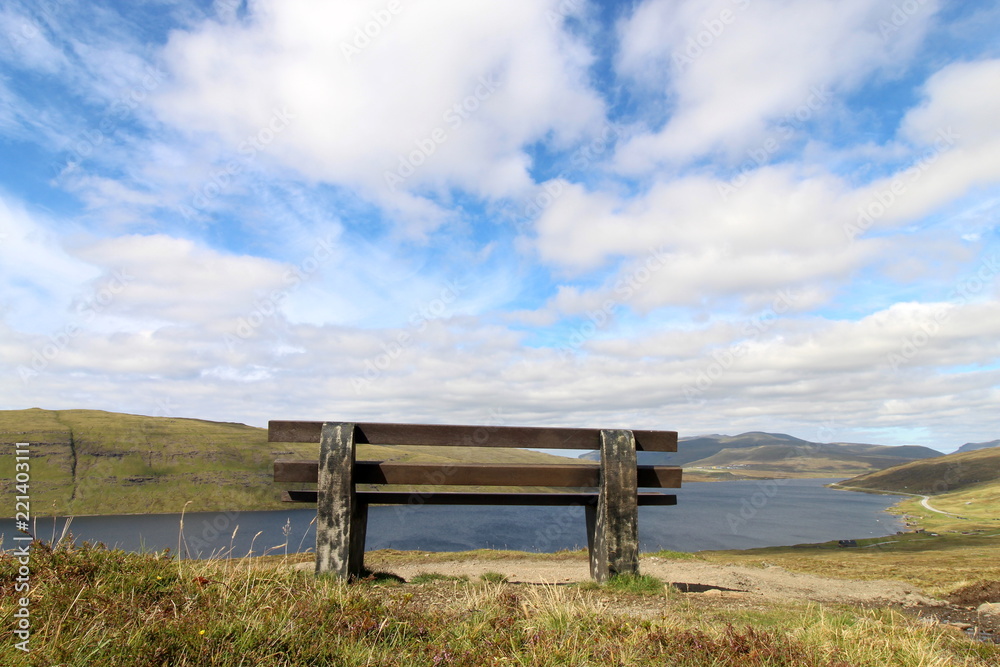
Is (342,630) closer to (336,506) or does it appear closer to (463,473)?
(336,506)

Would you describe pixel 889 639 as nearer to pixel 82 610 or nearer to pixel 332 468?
pixel 332 468

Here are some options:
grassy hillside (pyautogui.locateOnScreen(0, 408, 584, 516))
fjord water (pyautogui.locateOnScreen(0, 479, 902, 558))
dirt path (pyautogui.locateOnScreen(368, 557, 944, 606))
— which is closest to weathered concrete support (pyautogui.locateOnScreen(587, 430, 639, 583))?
dirt path (pyautogui.locateOnScreen(368, 557, 944, 606))

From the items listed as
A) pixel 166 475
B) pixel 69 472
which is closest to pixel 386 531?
pixel 166 475

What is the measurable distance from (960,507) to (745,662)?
6125 inches

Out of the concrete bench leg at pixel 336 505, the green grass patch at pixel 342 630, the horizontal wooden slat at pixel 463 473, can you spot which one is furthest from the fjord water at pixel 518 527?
the green grass patch at pixel 342 630

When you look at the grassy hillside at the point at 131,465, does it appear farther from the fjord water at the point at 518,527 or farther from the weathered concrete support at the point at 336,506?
the weathered concrete support at the point at 336,506

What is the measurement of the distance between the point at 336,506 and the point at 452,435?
1.47 m

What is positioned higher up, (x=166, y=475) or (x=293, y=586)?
(x=293, y=586)

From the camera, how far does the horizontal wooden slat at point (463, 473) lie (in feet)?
20.0

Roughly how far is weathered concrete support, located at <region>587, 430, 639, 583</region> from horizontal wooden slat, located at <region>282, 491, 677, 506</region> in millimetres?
395

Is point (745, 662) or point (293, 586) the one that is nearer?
point (745, 662)

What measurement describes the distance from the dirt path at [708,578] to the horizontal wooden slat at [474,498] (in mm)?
1086

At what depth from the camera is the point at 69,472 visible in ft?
456

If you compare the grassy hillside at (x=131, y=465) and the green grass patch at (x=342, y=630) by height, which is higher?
the green grass patch at (x=342, y=630)
